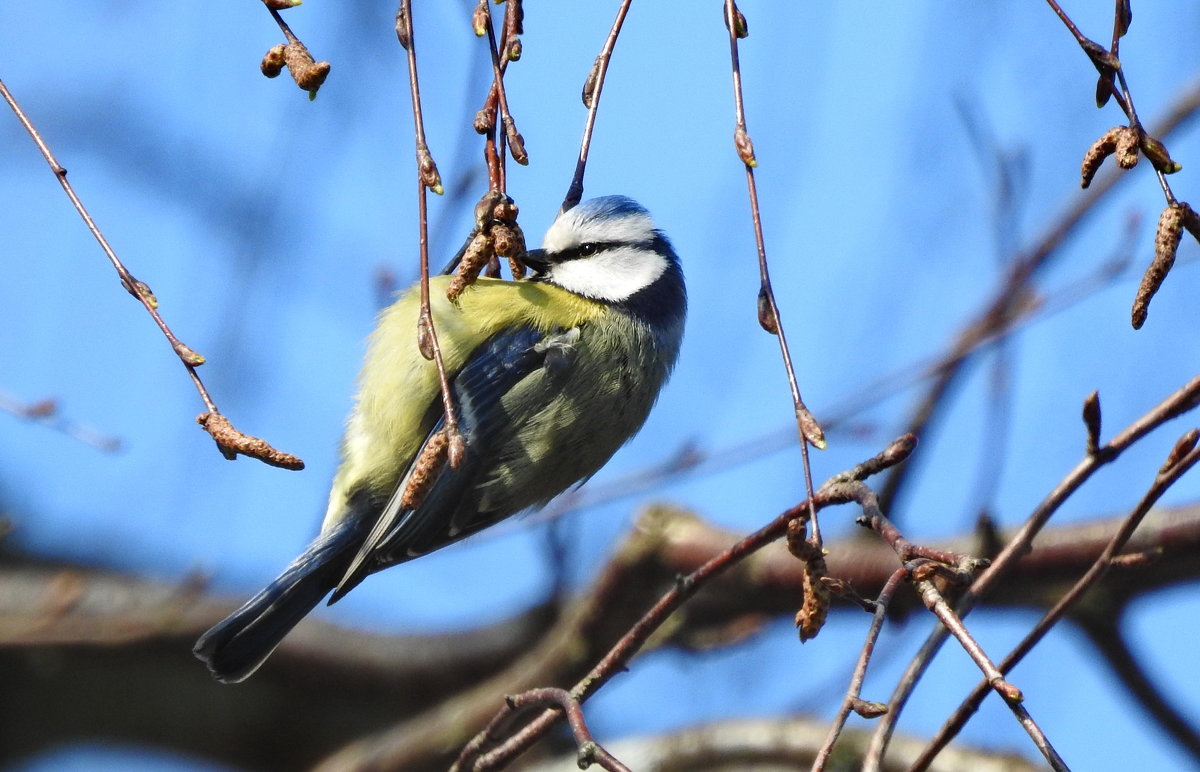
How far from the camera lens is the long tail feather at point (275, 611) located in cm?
238

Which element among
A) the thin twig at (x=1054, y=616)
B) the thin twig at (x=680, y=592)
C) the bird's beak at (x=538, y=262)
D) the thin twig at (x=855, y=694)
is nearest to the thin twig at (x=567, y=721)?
the thin twig at (x=680, y=592)

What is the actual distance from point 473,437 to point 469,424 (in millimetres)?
28

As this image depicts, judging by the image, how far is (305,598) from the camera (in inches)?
98.3

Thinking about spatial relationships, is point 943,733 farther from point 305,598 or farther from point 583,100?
point 305,598

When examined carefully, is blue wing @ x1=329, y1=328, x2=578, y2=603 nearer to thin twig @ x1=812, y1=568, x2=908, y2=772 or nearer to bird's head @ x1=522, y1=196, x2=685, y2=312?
bird's head @ x1=522, y1=196, x2=685, y2=312

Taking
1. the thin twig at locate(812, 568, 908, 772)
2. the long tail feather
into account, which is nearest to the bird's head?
the long tail feather

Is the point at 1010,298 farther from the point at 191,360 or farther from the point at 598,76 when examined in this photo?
the point at 191,360

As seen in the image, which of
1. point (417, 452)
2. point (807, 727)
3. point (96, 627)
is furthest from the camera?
point (96, 627)

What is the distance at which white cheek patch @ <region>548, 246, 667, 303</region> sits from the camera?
9.00 feet

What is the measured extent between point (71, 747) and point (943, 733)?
3.98 meters

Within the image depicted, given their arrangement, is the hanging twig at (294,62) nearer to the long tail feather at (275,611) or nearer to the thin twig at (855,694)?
the thin twig at (855,694)

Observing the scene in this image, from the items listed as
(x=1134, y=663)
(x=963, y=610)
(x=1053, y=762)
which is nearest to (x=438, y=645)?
(x=1134, y=663)

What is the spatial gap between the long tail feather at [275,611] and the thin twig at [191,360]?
116 cm

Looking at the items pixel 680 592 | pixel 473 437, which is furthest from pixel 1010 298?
pixel 680 592
